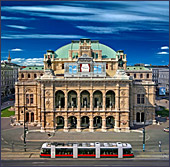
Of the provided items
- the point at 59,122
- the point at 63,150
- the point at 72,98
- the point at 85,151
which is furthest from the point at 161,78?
the point at 63,150

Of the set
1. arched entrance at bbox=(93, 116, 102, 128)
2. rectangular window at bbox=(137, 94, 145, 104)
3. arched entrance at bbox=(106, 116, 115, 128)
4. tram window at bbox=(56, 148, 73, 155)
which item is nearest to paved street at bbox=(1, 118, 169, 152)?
arched entrance at bbox=(93, 116, 102, 128)

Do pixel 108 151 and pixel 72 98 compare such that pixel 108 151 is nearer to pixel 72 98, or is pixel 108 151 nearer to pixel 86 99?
pixel 86 99

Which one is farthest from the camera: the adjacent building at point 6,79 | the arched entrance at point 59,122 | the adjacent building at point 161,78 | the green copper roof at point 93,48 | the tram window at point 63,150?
the adjacent building at point 161,78

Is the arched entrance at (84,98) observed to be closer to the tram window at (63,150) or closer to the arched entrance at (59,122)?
the arched entrance at (59,122)

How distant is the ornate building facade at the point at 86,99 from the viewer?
6269 cm

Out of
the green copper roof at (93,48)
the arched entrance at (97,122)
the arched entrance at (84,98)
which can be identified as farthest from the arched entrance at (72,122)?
the green copper roof at (93,48)

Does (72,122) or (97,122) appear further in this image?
(72,122)

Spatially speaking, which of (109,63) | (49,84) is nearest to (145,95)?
(109,63)

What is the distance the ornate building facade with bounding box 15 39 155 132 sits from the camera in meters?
62.7

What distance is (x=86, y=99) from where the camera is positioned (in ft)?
220

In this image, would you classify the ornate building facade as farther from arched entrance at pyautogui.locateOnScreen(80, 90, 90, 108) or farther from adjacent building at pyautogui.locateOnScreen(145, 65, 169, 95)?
adjacent building at pyautogui.locateOnScreen(145, 65, 169, 95)

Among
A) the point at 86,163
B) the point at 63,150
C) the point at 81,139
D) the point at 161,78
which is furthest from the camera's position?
the point at 161,78

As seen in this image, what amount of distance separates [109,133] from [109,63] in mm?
28762

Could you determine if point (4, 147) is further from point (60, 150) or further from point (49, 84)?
point (49, 84)
